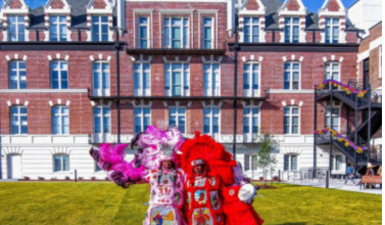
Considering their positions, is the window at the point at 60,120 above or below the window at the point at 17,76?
below

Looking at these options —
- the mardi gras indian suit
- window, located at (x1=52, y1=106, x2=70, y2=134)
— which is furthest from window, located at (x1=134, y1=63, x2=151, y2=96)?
the mardi gras indian suit

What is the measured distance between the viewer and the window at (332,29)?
16141mm

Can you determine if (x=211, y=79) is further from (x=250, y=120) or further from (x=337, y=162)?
(x=337, y=162)

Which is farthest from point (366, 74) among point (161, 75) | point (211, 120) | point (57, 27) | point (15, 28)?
point (15, 28)

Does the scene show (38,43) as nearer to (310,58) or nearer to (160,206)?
(160,206)

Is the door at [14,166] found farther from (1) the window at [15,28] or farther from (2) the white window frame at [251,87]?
(2) the white window frame at [251,87]

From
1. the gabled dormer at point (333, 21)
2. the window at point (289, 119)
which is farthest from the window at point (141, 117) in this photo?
the gabled dormer at point (333, 21)

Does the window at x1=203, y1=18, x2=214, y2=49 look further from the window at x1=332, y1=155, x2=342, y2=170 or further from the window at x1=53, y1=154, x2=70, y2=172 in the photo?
the window at x1=53, y1=154, x2=70, y2=172

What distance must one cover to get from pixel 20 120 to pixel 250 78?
1530 cm

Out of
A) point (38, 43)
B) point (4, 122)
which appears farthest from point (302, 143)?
point (4, 122)

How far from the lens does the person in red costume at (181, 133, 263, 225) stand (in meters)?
3.68

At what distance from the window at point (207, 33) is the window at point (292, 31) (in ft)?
16.6

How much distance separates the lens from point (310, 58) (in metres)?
16.0

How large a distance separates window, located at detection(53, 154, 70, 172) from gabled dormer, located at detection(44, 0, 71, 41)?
25.1 ft
